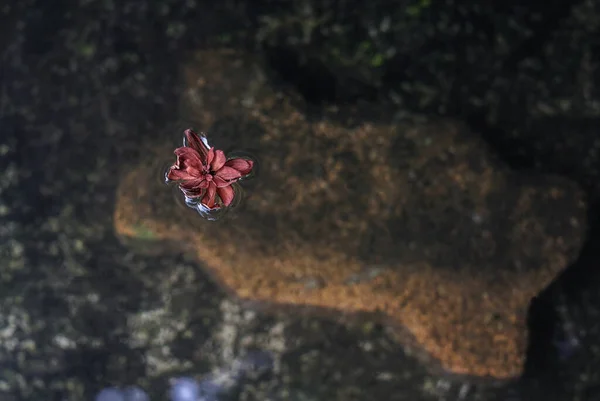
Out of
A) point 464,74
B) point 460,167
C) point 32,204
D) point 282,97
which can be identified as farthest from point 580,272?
point 32,204

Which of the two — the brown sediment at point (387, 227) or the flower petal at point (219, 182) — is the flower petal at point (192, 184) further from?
the brown sediment at point (387, 227)

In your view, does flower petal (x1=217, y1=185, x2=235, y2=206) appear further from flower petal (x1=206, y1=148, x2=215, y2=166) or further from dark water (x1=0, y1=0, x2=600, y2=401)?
dark water (x1=0, y1=0, x2=600, y2=401)

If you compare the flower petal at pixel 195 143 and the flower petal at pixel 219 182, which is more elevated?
the flower petal at pixel 219 182

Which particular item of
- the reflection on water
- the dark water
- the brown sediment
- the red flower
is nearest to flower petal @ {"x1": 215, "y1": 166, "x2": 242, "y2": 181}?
the red flower

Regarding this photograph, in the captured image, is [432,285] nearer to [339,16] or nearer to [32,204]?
[339,16]

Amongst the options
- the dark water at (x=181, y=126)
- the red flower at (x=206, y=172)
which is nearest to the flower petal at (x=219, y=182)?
the red flower at (x=206, y=172)
